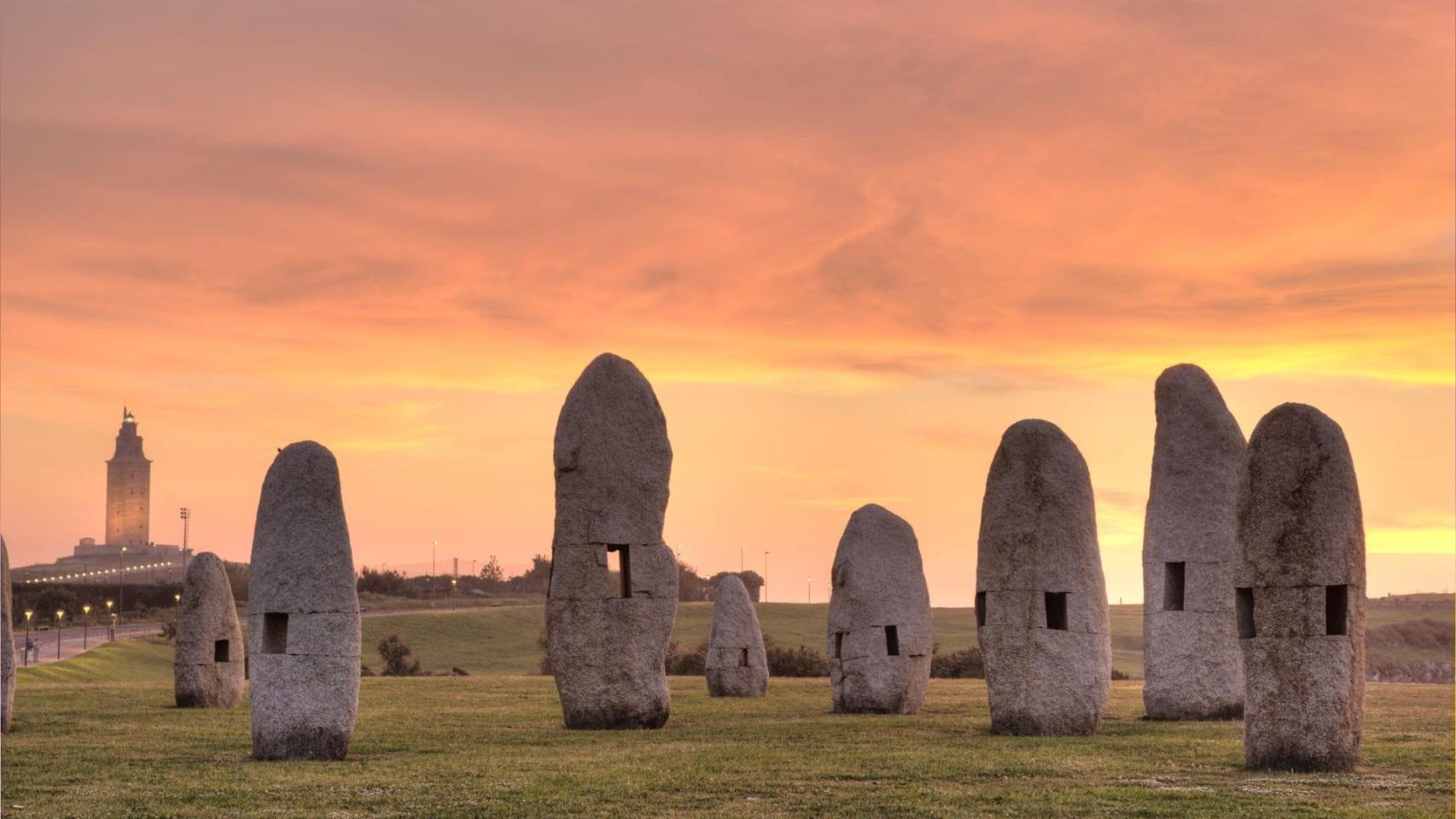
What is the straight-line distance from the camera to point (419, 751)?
864 inches

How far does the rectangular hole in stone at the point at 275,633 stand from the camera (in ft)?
65.1

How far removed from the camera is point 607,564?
86.7 ft

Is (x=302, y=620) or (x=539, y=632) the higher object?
(x=302, y=620)

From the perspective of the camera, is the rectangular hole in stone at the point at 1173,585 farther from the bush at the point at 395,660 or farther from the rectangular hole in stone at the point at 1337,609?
Result: the bush at the point at 395,660

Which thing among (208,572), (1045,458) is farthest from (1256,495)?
(208,572)

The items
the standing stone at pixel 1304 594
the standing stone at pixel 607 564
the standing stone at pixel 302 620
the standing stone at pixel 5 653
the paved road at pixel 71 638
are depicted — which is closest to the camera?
the standing stone at pixel 1304 594

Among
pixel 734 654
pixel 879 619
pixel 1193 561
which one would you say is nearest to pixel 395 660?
pixel 734 654

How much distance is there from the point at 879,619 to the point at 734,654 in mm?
7324

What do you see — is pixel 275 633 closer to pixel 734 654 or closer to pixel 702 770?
pixel 702 770

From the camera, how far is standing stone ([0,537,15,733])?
25.4 meters

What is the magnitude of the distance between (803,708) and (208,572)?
1218cm

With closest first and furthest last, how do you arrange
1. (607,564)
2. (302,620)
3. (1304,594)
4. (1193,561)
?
(1304,594)
(302,620)
(607,564)
(1193,561)

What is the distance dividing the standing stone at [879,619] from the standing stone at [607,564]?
16.4 feet

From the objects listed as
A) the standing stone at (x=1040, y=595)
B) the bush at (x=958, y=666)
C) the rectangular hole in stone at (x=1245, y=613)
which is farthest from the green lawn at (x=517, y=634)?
the rectangular hole in stone at (x=1245, y=613)
